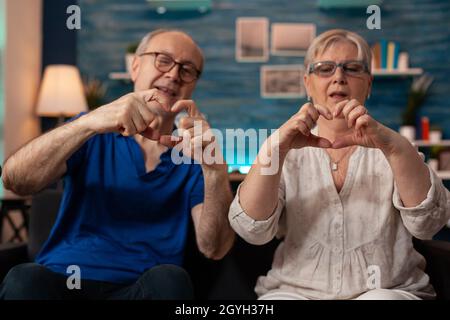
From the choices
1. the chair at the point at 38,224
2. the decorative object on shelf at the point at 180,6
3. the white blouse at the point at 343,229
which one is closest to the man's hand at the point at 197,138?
the white blouse at the point at 343,229

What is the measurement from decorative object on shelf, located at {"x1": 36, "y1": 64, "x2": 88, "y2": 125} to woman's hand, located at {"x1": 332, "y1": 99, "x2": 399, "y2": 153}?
3.32 meters

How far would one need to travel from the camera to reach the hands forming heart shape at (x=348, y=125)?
1.25m

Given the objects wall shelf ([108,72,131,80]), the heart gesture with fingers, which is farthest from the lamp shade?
the heart gesture with fingers

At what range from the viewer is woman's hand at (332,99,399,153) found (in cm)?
124

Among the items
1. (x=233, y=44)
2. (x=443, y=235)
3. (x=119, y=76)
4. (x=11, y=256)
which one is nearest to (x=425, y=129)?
(x=443, y=235)

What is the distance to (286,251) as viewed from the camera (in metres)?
1.46

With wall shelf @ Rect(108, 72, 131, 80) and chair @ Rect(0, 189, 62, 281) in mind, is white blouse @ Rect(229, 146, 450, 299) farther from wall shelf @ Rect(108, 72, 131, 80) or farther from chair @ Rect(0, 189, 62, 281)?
wall shelf @ Rect(108, 72, 131, 80)

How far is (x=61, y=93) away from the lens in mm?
4289

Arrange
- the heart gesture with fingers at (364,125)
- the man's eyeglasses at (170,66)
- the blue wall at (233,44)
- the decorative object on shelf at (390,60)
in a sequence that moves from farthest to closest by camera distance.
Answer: the blue wall at (233,44) < the decorative object on shelf at (390,60) < the man's eyeglasses at (170,66) < the heart gesture with fingers at (364,125)

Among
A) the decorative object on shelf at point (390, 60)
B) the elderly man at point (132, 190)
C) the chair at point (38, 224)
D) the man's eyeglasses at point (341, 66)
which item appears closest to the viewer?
the elderly man at point (132, 190)

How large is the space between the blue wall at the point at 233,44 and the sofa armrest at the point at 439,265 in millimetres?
3180

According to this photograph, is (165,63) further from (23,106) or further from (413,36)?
(413,36)

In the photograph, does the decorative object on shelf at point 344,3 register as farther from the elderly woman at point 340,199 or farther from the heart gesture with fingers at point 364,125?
the heart gesture with fingers at point 364,125
